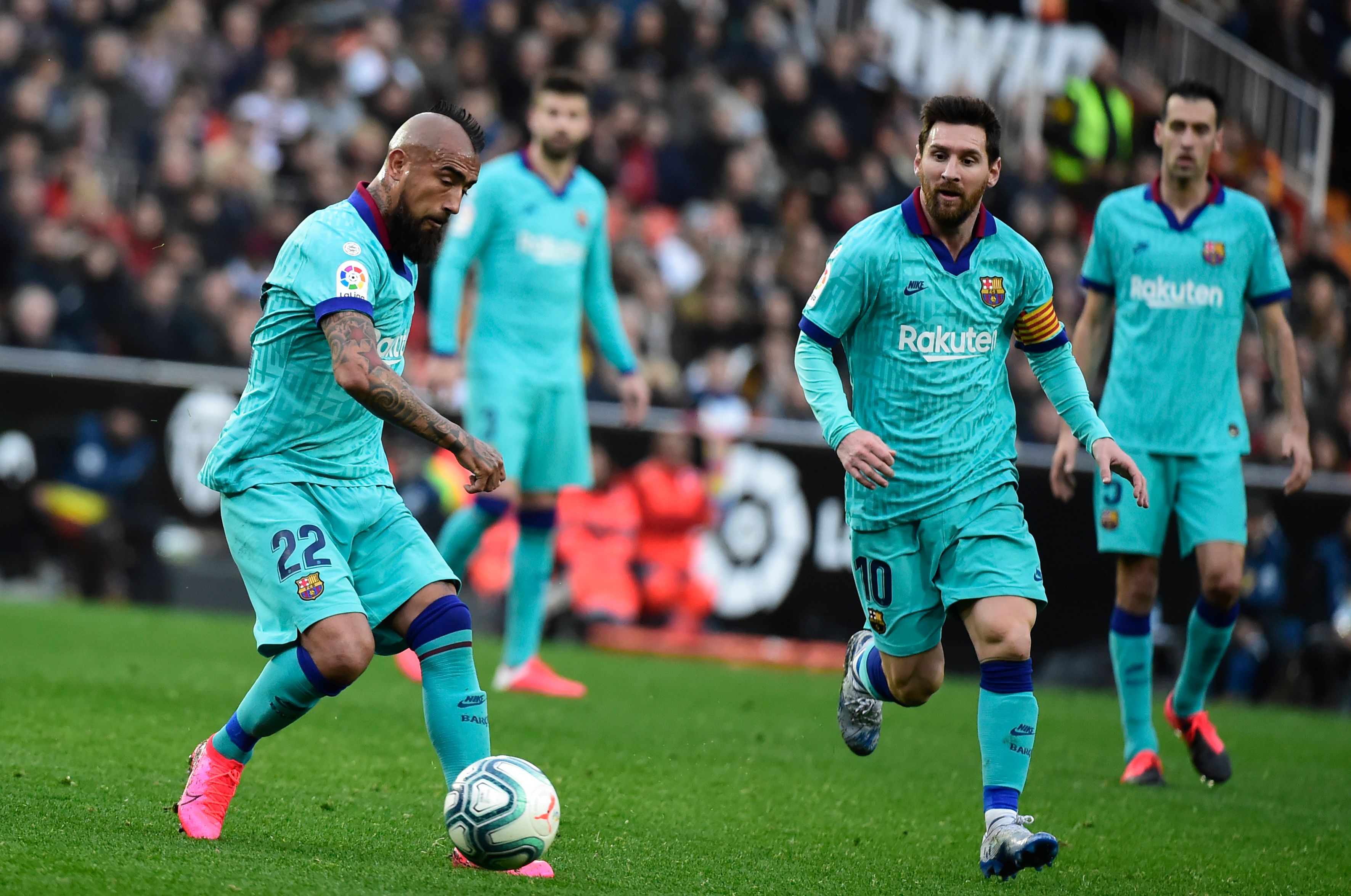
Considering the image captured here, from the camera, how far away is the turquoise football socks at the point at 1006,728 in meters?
5.10

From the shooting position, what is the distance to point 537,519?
9.07m

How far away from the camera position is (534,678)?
29.3 ft

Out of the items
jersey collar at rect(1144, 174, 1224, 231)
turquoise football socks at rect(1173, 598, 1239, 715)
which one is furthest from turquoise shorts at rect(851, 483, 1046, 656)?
jersey collar at rect(1144, 174, 1224, 231)

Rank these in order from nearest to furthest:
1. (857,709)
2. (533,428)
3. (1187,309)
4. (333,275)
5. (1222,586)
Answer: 1. (333,275)
2. (857,709)
3. (1222,586)
4. (1187,309)
5. (533,428)

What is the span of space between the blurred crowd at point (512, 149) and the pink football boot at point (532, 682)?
392 centimetres

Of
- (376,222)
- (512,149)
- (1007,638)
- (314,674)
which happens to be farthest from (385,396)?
(512,149)

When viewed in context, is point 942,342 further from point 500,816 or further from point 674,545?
point 674,545

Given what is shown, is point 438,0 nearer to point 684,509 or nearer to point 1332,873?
point 684,509

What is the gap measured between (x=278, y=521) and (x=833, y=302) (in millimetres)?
1857

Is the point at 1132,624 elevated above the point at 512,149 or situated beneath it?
situated beneath

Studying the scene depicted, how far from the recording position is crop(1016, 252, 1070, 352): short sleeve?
17.8ft

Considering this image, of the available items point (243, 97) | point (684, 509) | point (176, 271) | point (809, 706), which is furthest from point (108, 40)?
point (809, 706)

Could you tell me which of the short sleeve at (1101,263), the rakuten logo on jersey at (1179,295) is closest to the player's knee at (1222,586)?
the rakuten logo on jersey at (1179,295)

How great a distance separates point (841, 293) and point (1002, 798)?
1.64 meters
